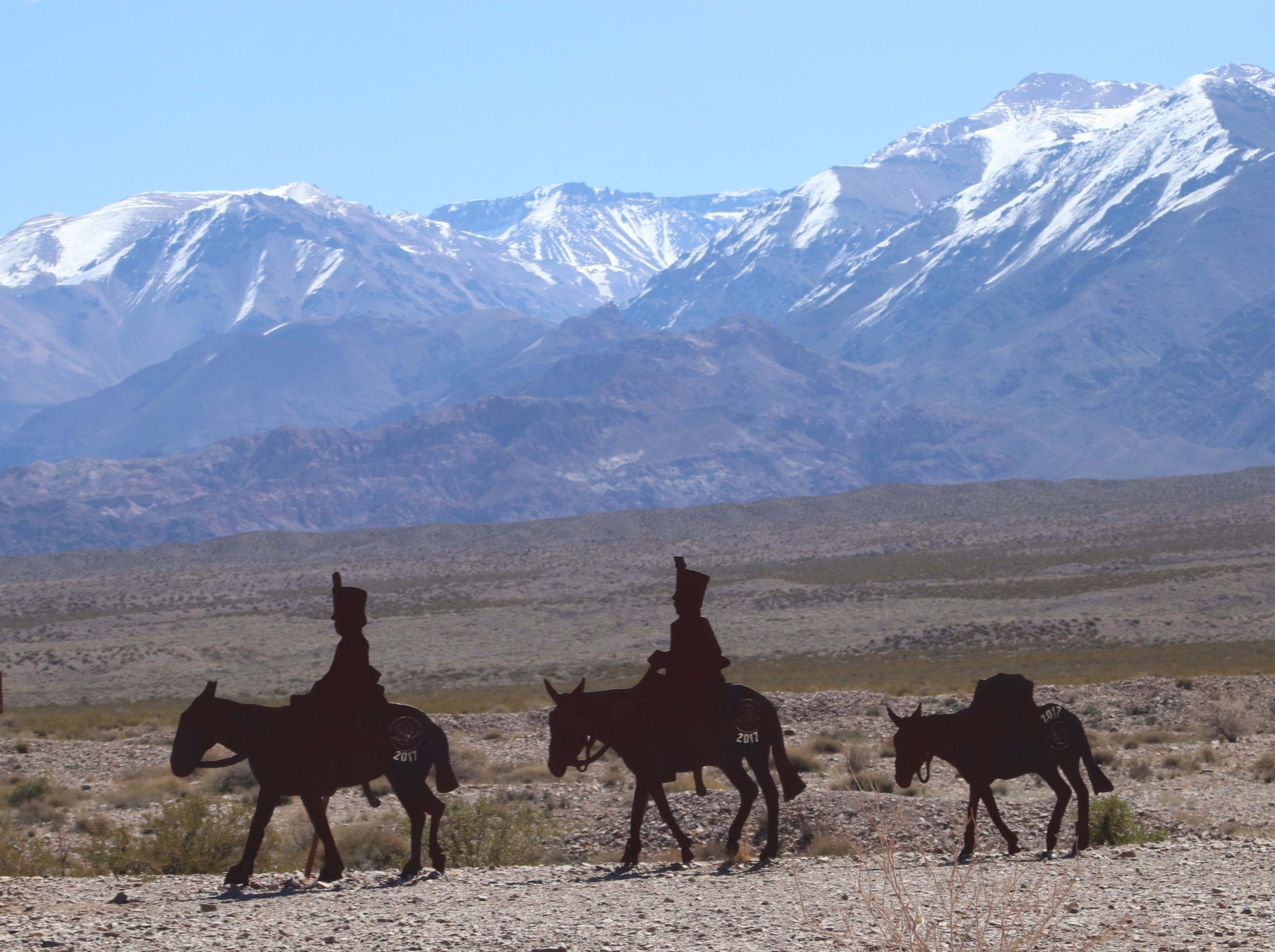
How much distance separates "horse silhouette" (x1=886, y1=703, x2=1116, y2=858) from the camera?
44.2 feet

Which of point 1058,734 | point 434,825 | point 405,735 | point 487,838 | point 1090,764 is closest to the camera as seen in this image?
point 405,735

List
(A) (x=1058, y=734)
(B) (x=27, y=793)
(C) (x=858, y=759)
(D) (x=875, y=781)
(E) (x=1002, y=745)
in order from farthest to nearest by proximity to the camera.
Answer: (C) (x=858, y=759) < (B) (x=27, y=793) < (D) (x=875, y=781) < (A) (x=1058, y=734) < (E) (x=1002, y=745)

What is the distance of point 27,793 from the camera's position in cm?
2277

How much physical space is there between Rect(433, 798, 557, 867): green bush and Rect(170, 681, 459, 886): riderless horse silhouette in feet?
9.22

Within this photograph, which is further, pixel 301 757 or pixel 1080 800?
pixel 1080 800

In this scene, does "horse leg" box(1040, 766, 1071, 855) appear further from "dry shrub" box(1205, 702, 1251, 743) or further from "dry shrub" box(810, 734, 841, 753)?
"dry shrub" box(1205, 702, 1251, 743)

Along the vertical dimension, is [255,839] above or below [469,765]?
above

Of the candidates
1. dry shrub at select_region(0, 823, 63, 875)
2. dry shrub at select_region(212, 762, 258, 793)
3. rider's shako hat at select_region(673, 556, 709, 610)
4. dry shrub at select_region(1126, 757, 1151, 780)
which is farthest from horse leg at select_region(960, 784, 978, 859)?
dry shrub at select_region(212, 762, 258, 793)

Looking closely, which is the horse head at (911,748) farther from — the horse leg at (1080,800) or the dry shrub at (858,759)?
the dry shrub at (858,759)

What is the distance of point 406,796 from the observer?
42.4 feet

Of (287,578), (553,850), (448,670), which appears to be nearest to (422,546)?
(287,578)

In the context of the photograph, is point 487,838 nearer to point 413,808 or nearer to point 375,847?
point 375,847

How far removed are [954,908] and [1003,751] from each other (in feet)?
18.1

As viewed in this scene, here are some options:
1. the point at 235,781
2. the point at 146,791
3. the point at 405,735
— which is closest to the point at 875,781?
the point at 405,735
